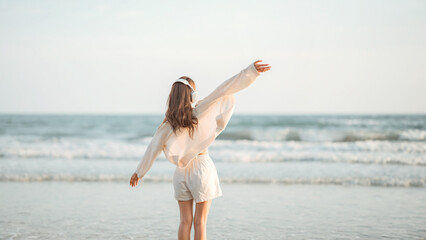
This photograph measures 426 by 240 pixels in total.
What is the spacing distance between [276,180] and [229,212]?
229 centimetres

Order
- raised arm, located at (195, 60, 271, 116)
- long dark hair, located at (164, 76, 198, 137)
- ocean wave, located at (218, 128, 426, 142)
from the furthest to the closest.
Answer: ocean wave, located at (218, 128, 426, 142) → long dark hair, located at (164, 76, 198, 137) → raised arm, located at (195, 60, 271, 116)

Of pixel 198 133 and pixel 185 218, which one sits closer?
pixel 198 133

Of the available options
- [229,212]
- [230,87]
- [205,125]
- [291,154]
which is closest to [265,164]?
[291,154]

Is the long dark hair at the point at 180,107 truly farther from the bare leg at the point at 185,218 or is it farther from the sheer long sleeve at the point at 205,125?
the bare leg at the point at 185,218

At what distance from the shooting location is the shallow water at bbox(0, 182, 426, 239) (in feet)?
14.4

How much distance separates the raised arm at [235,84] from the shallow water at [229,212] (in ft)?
6.43

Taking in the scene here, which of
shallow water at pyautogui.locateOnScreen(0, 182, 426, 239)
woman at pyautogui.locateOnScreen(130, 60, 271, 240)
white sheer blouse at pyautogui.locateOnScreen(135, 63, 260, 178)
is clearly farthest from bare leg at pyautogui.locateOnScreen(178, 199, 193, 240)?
shallow water at pyautogui.locateOnScreen(0, 182, 426, 239)

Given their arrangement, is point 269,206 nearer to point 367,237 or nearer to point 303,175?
point 367,237

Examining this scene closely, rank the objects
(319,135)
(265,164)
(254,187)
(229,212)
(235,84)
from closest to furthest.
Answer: (235,84), (229,212), (254,187), (265,164), (319,135)

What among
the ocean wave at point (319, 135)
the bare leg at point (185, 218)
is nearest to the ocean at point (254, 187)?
the bare leg at point (185, 218)

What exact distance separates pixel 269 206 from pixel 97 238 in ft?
7.79

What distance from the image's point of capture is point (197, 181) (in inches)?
112

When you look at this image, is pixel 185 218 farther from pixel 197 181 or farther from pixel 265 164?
pixel 265 164

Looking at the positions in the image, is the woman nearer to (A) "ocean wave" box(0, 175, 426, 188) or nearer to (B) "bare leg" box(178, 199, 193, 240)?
(B) "bare leg" box(178, 199, 193, 240)
